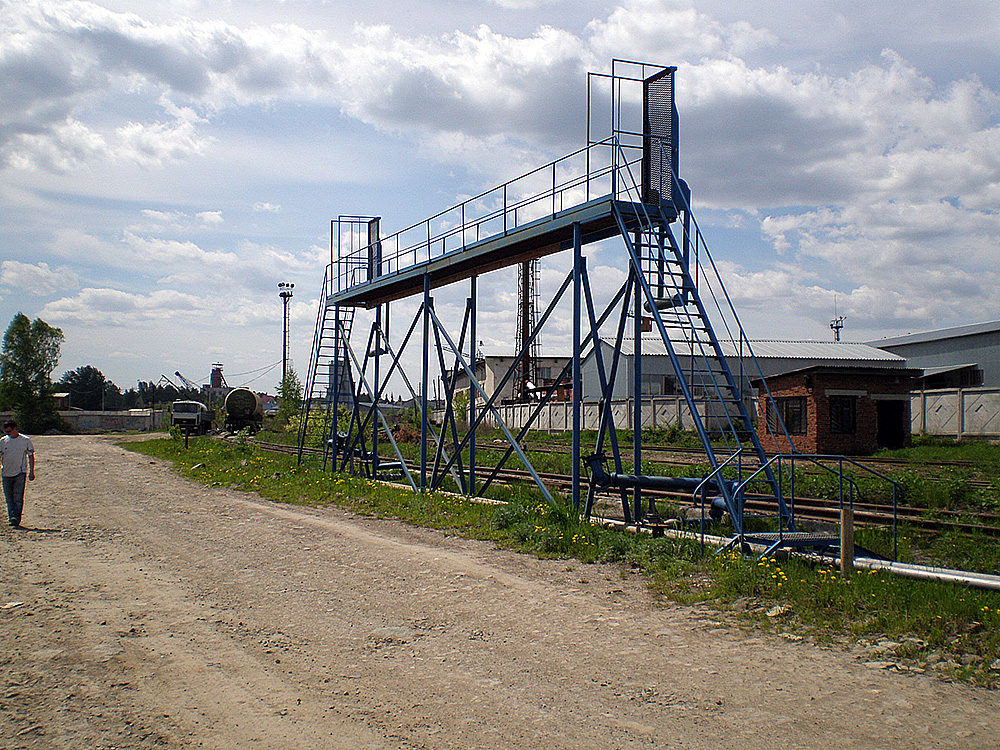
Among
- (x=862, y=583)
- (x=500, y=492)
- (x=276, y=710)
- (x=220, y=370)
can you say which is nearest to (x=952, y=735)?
(x=862, y=583)

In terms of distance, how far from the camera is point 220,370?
102688mm

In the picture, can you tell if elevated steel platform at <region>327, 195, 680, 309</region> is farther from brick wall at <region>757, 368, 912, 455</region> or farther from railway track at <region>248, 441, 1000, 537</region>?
brick wall at <region>757, 368, 912, 455</region>

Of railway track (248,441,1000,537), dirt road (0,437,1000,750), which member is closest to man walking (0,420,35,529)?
dirt road (0,437,1000,750)

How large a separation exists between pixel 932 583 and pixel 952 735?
312 cm

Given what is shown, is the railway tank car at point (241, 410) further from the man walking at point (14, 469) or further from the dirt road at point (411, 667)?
the dirt road at point (411, 667)

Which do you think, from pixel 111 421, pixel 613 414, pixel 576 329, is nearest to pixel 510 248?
pixel 576 329

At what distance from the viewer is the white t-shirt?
1250 cm

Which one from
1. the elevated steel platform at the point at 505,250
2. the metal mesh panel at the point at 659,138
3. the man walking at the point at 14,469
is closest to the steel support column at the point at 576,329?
the elevated steel platform at the point at 505,250

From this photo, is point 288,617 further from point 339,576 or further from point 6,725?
point 6,725

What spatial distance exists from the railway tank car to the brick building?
130 ft

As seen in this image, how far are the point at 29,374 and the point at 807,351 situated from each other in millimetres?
62064

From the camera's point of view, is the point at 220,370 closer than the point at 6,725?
No

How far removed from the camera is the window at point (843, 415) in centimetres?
2750

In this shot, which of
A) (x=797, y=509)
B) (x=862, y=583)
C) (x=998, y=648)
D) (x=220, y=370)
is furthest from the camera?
(x=220, y=370)
